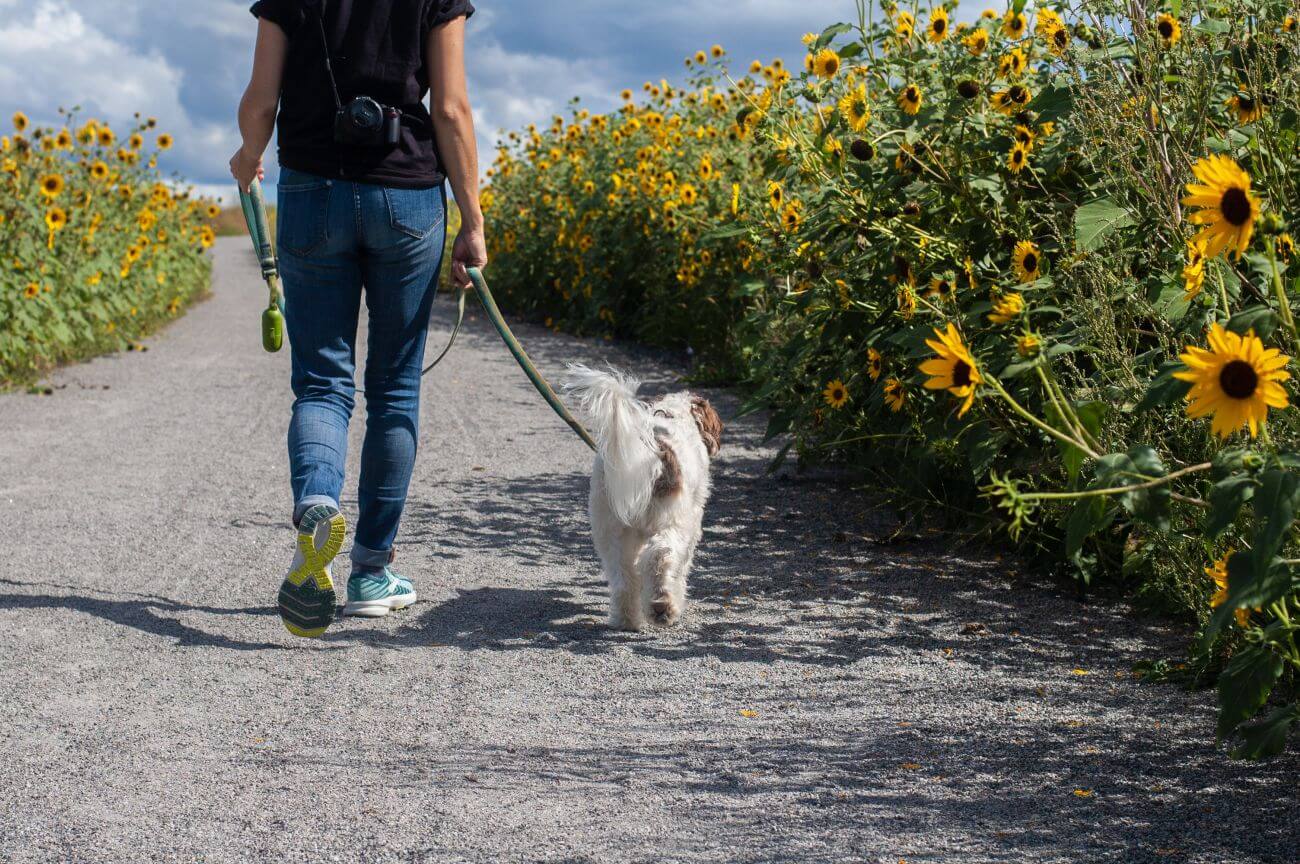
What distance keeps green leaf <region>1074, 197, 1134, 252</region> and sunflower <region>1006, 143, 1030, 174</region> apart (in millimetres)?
664

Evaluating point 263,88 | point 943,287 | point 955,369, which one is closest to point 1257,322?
point 955,369

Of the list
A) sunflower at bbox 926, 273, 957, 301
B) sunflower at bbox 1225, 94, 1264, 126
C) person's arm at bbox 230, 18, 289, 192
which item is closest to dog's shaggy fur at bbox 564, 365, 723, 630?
sunflower at bbox 926, 273, 957, 301

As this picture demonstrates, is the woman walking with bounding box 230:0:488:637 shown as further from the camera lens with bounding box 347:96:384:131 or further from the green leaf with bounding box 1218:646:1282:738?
the green leaf with bounding box 1218:646:1282:738

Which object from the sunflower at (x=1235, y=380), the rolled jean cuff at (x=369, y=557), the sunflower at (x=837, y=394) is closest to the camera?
the sunflower at (x=1235, y=380)

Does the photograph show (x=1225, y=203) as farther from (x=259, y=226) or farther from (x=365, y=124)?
(x=259, y=226)

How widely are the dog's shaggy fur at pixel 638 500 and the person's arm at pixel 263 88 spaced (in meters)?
1.24

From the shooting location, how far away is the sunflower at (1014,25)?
4.63 metres

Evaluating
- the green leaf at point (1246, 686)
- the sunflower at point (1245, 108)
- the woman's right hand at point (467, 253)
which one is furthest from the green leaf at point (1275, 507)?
the woman's right hand at point (467, 253)

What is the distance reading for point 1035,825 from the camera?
8.91 ft

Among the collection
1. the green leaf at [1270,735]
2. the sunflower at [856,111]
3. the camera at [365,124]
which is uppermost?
the sunflower at [856,111]

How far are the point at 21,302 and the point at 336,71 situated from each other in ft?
20.5

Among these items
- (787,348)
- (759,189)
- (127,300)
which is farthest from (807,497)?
(127,300)

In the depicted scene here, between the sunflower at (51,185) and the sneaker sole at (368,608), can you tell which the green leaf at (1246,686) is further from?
the sunflower at (51,185)

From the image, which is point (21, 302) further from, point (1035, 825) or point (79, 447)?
point (1035, 825)
